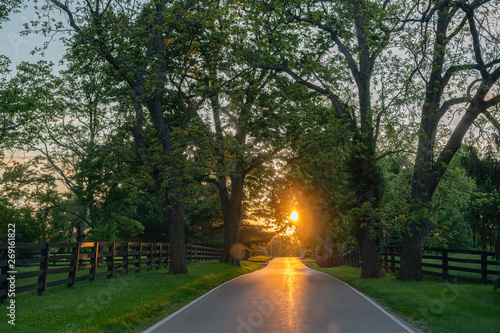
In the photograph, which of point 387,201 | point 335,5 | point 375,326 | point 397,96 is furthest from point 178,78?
point 375,326

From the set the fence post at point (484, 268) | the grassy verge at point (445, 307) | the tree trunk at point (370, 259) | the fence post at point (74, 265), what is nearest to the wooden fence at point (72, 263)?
the fence post at point (74, 265)

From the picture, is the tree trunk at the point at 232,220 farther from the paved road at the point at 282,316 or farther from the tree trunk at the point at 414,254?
the paved road at the point at 282,316

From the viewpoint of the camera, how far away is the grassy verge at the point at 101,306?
7945 mm

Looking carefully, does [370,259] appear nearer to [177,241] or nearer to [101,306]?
[177,241]

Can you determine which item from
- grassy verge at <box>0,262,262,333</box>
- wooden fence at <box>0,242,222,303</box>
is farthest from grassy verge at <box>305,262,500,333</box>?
wooden fence at <box>0,242,222,303</box>

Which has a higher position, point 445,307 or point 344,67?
point 344,67

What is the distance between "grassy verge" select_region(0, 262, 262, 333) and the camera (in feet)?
26.1

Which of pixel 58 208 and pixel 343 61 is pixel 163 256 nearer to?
pixel 58 208

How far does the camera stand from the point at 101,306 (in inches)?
400

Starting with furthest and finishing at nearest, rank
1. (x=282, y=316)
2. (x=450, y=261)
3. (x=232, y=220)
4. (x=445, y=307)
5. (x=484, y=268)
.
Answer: (x=232, y=220) → (x=450, y=261) → (x=484, y=268) → (x=445, y=307) → (x=282, y=316)

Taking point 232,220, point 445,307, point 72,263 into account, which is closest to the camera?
point 445,307

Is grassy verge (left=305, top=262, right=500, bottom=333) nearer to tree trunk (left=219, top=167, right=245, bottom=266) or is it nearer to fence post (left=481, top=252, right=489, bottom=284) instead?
fence post (left=481, top=252, right=489, bottom=284)

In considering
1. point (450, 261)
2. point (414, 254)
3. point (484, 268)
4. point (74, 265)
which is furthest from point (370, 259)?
point (74, 265)

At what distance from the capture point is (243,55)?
18781mm
